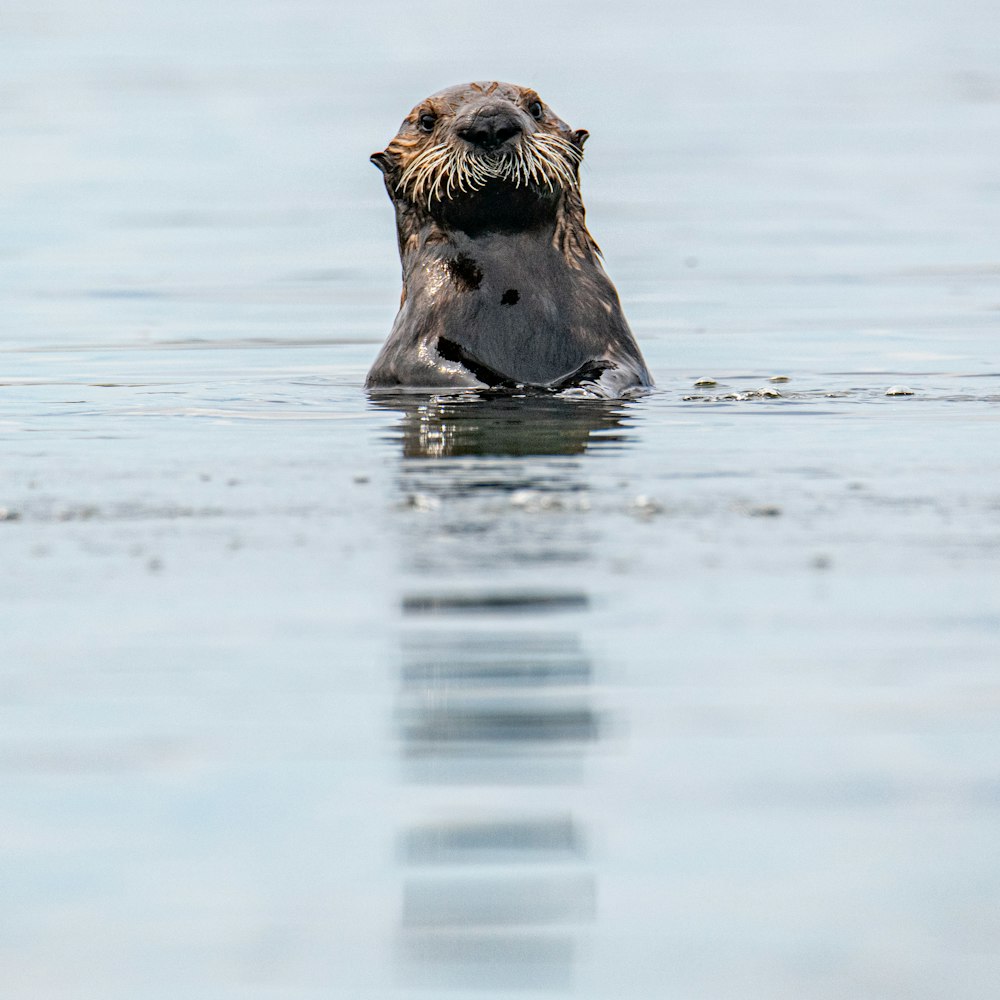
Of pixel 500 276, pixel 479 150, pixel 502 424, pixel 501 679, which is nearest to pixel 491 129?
pixel 479 150

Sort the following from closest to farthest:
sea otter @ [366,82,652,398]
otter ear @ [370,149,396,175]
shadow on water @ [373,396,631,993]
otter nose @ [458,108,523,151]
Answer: shadow on water @ [373,396,631,993]
otter nose @ [458,108,523,151]
sea otter @ [366,82,652,398]
otter ear @ [370,149,396,175]

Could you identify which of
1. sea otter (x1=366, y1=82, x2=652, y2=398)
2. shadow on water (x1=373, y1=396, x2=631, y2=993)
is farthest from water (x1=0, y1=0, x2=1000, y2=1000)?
sea otter (x1=366, y1=82, x2=652, y2=398)

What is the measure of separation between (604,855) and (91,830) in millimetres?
745

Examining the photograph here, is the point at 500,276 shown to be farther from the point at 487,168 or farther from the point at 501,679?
the point at 501,679

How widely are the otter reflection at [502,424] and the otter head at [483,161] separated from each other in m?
0.76

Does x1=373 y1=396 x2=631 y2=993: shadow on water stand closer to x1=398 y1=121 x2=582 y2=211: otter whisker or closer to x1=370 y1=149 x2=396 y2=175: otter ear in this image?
x1=398 y1=121 x2=582 y2=211: otter whisker

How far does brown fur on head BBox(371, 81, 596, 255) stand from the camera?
7512 mm

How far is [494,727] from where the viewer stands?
11.2 feet

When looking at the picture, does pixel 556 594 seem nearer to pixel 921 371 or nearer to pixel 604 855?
pixel 604 855

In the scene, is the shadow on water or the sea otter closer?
the shadow on water

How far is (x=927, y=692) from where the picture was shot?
11.7ft

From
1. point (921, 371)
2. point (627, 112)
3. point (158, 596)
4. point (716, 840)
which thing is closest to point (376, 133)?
point (627, 112)

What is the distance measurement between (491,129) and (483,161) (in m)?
0.13

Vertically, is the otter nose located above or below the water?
above
